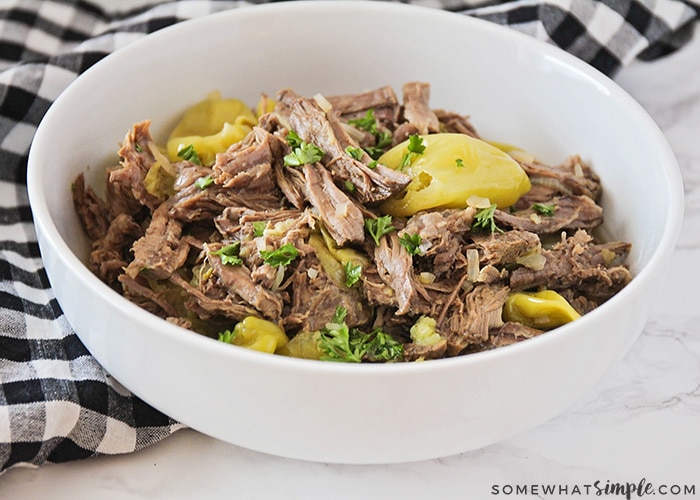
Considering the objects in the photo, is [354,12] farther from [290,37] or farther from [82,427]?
[82,427]

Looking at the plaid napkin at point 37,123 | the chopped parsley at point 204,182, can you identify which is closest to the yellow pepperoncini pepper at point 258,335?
the plaid napkin at point 37,123

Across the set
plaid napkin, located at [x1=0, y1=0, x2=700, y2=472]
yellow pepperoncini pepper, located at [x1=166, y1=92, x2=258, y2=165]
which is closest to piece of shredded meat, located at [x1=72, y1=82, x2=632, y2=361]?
yellow pepperoncini pepper, located at [x1=166, y1=92, x2=258, y2=165]

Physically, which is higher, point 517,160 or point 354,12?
point 354,12

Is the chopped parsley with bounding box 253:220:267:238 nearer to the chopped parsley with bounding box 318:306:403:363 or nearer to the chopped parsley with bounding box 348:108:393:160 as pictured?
the chopped parsley with bounding box 318:306:403:363

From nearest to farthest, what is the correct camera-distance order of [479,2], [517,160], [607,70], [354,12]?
[517,160] → [354,12] → [607,70] → [479,2]

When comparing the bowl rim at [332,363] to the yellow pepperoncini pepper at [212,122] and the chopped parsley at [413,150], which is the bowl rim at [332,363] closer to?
the yellow pepperoncini pepper at [212,122]

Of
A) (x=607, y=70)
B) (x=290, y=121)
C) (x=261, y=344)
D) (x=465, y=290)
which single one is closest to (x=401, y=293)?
(x=465, y=290)

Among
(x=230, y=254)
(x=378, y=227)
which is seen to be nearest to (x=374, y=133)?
(x=378, y=227)

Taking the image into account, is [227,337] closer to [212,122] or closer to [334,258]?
[334,258]
